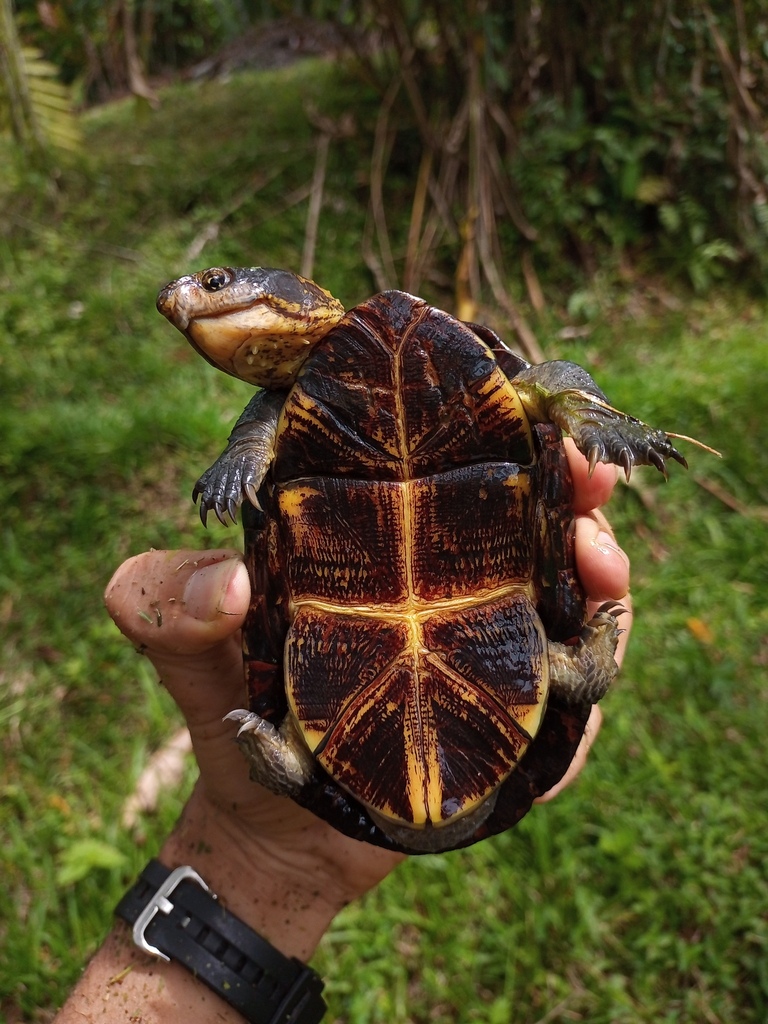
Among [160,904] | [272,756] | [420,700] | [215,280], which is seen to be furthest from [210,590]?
[160,904]

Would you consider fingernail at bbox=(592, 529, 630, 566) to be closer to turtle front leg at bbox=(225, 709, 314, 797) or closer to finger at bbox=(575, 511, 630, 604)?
finger at bbox=(575, 511, 630, 604)

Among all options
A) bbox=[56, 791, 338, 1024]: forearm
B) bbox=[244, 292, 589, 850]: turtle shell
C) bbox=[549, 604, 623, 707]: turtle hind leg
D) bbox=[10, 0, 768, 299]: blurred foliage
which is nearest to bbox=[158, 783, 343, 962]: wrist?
bbox=[56, 791, 338, 1024]: forearm

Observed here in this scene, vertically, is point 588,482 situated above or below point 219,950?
above

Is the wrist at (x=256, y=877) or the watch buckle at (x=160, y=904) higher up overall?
the watch buckle at (x=160, y=904)

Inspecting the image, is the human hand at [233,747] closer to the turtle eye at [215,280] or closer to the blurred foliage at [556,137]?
the turtle eye at [215,280]

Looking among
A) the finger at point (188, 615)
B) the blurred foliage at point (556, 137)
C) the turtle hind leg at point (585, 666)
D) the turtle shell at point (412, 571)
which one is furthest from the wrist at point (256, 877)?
the blurred foliage at point (556, 137)

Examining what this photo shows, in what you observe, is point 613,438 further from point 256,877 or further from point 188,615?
point 256,877

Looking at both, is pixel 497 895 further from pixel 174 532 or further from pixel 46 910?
pixel 174 532
